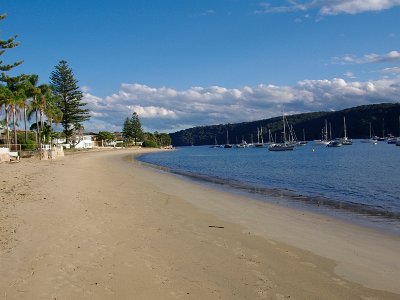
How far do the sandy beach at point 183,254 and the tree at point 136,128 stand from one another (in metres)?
146

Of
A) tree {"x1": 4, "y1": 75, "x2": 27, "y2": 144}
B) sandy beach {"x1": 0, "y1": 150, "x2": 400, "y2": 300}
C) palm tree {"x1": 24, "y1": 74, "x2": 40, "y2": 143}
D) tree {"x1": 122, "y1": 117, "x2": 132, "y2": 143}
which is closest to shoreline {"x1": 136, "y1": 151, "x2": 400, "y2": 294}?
sandy beach {"x1": 0, "y1": 150, "x2": 400, "y2": 300}

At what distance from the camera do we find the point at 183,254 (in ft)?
26.5

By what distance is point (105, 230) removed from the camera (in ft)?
32.8

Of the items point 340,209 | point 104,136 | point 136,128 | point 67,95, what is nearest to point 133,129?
point 136,128

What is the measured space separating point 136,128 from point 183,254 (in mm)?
154782

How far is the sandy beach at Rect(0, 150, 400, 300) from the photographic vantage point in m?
6.14

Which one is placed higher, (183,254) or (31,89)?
(31,89)

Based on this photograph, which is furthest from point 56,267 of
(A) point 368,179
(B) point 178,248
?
(A) point 368,179

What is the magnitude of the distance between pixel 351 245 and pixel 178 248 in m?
4.03

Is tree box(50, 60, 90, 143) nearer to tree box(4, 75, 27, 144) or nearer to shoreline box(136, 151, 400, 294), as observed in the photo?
tree box(4, 75, 27, 144)

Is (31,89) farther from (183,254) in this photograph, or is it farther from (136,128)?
(136,128)

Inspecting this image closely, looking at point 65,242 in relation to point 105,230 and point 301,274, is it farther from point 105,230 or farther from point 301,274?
point 301,274

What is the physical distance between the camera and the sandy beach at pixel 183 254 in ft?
20.1

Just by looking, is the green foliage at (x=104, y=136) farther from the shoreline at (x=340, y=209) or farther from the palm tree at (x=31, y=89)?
the shoreline at (x=340, y=209)
